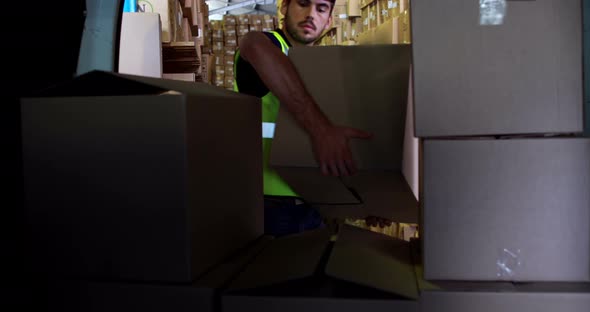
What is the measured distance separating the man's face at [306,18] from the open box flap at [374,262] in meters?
1.07

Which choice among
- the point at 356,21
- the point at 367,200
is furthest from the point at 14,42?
the point at 356,21

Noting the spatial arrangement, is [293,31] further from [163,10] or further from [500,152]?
[163,10]

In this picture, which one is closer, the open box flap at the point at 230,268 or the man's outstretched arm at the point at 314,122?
the open box flap at the point at 230,268

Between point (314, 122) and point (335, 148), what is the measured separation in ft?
0.24

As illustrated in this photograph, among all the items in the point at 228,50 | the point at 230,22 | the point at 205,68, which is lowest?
the point at 205,68

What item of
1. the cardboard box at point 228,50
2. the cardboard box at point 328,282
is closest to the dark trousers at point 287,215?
the cardboard box at point 328,282

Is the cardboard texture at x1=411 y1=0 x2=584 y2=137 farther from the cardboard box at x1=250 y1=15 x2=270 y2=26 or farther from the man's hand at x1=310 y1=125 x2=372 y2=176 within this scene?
the cardboard box at x1=250 y1=15 x2=270 y2=26

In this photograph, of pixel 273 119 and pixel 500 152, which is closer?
pixel 500 152

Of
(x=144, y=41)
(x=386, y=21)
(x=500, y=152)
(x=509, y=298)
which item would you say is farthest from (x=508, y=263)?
(x=144, y=41)

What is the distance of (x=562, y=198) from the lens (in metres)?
0.71

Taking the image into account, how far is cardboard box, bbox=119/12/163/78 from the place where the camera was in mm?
2674

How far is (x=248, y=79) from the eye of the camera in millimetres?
1440

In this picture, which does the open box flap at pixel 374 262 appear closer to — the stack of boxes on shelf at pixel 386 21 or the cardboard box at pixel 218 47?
the stack of boxes on shelf at pixel 386 21

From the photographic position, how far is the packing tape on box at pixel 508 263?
72 cm
